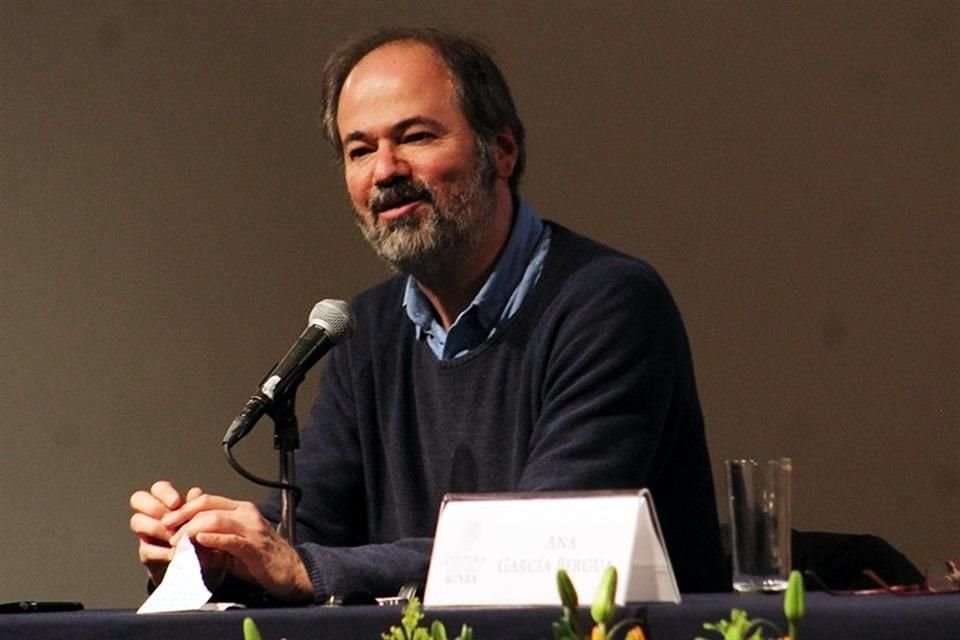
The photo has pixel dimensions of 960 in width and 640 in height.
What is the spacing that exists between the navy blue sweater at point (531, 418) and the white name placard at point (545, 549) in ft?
1.40

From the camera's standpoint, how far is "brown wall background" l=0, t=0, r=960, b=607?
151 inches

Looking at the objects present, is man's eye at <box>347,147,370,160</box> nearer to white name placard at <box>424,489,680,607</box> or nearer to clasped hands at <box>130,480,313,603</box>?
clasped hands at <box>130,480,313,603</box>

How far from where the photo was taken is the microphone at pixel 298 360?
1931 mm

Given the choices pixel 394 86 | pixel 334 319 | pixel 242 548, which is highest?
pixel 394 86

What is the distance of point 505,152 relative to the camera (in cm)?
273

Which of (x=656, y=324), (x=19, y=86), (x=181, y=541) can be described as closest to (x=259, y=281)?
(x=19, y=86)

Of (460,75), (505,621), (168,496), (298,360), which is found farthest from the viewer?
(460,75)

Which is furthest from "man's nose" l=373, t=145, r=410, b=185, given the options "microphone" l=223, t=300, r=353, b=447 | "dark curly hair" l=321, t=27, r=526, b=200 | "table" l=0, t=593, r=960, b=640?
"table" l=0, t=593, r=960, b=640

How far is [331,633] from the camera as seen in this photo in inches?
62.4

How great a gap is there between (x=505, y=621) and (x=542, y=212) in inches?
99.6

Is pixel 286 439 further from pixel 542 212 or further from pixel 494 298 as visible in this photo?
pixel 542 212

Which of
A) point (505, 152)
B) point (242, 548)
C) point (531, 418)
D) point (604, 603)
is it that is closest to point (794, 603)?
point (604, 603)

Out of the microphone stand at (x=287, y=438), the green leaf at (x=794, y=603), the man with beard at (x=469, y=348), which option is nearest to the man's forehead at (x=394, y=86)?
the man with beard at (x=469, y=348)

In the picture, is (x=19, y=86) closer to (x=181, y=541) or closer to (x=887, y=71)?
(x=887, y=71)
